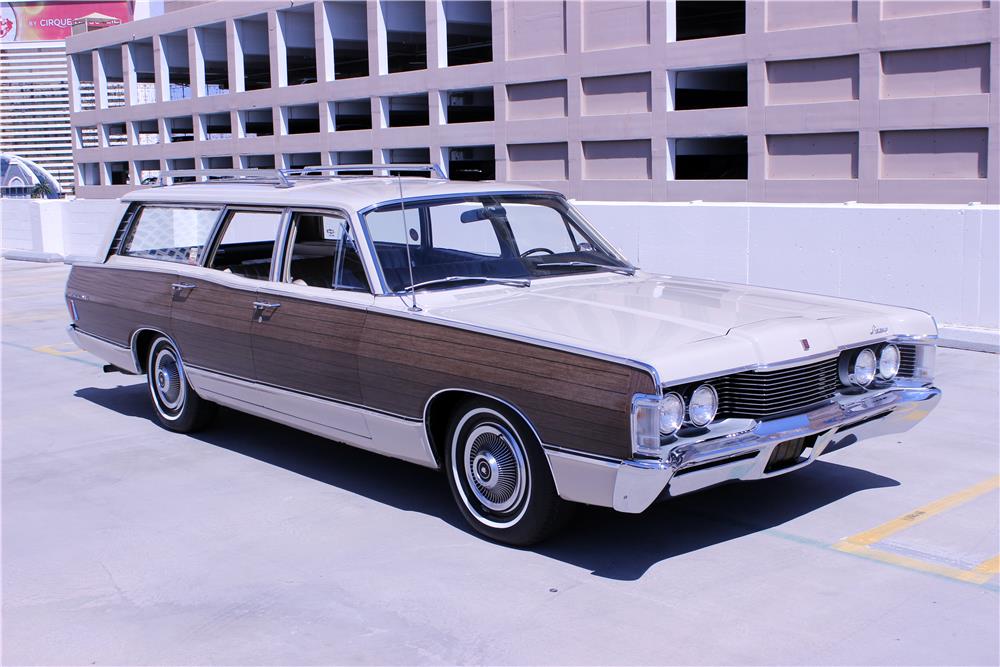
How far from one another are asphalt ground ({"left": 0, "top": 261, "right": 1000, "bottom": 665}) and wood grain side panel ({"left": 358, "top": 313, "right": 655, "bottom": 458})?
2.09 ft

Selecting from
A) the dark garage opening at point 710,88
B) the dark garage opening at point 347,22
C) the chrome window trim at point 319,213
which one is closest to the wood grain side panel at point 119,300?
the chrome window trim at point 319,213

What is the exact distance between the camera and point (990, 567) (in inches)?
189

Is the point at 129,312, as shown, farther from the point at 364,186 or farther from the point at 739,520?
the point at 739,520

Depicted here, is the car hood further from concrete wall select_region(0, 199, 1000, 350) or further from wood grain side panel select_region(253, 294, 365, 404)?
concrete wall select_region(0, 199, 1000, 350)

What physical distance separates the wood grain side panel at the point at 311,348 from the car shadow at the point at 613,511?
2.07 feet

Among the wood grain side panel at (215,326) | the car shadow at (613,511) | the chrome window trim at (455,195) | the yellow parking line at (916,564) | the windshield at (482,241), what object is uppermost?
the chrome window trim at (455,195)

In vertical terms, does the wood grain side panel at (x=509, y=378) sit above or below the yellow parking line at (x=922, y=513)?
above

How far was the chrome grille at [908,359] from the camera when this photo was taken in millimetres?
5738

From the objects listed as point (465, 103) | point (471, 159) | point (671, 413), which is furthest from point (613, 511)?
point (465, 103)

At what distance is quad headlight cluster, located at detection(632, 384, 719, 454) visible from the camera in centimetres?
444

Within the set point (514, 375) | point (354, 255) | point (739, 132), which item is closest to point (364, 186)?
point (354, 255)

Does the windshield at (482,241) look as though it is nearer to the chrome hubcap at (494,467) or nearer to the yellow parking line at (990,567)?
the chrome hubcap at (494,467)

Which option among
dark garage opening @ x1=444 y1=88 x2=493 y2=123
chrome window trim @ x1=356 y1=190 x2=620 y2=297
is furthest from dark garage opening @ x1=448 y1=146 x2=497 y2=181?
chrome window trim @ x1=356 y1=190 x2=620 y2=297

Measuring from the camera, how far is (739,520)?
216 inches
